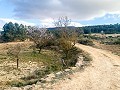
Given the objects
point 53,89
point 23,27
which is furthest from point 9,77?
point 23,27

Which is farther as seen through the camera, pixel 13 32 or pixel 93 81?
pixel 13 32

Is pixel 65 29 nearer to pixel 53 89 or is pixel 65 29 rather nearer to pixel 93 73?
pixel 93 73

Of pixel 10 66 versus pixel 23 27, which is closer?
pixel 10 66

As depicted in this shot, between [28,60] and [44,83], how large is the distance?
77.6ft

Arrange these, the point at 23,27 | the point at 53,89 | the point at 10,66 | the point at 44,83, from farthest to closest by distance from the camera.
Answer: the point at 23,27, the point at 10,66, the point at 44,83, the point at 53,89

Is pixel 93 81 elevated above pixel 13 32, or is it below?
below

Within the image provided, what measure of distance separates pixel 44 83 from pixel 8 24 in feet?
269

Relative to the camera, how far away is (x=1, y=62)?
40531mm

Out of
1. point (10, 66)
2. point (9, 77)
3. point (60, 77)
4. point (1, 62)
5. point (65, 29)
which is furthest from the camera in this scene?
point (65, 29)

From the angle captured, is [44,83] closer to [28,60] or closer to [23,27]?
[28,60]

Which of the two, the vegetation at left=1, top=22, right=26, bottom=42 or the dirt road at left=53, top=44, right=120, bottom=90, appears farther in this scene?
the vegetation at left=1, top=22, right=26, bottom=42

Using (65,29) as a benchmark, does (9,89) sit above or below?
below

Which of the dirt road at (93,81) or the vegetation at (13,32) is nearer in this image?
the dirt road at (93,81)

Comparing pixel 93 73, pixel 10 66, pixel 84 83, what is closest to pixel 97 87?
pixel 84 83
